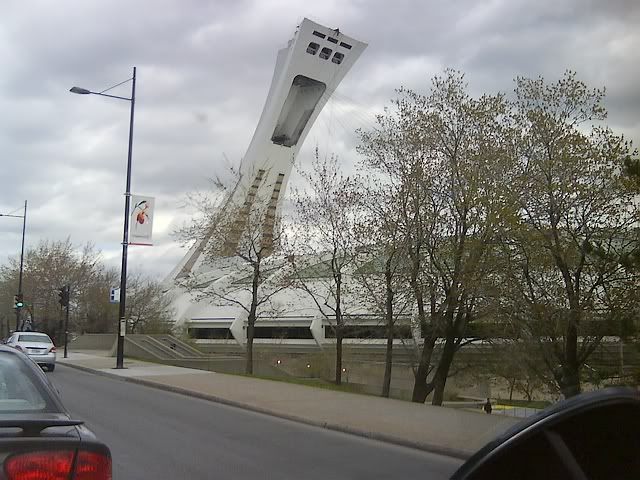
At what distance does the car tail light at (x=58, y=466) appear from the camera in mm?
3273

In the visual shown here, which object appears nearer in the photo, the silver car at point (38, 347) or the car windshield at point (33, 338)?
the silver car at point (38, 347)

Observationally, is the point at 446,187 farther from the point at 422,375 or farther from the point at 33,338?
the point at 33,338

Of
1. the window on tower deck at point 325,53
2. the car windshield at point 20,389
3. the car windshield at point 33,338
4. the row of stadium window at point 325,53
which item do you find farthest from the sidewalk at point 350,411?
the window on tower deck at point 325,53

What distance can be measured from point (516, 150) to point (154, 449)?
42.9 feet

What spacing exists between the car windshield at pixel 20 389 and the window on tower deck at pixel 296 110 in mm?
80071

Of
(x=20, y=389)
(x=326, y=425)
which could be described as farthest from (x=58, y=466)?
(x=326, y=425)

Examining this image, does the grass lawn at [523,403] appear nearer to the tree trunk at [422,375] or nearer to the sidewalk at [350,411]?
the tree trunk at [422,375]

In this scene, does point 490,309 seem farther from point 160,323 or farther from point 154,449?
point 160,323

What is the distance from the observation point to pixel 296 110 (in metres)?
86.1

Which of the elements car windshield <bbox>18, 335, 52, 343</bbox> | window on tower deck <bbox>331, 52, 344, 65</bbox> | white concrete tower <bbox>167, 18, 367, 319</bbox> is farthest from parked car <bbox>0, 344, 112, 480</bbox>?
window on tower deck <bbox>331, 52, 344, 65</bbox>

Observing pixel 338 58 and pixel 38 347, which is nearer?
pixel 38 347

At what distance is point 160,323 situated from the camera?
5534 centimetres

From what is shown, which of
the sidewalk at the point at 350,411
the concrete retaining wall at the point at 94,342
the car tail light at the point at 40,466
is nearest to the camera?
the car tail light at the point at 40,466

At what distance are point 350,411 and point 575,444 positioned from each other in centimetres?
1346
